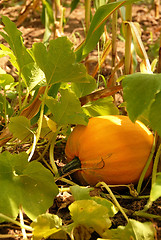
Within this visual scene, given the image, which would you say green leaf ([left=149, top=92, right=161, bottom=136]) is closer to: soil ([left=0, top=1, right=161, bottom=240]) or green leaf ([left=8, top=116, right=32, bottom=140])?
soil ([left=0, top=1, right=161, bottom=240])

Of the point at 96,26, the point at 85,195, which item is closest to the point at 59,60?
the point at 96,26

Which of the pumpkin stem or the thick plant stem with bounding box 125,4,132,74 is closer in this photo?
the pumpkin stem

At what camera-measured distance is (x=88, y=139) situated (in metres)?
1.21

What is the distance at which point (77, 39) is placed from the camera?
8.36 feet

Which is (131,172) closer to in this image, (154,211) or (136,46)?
(154,211)

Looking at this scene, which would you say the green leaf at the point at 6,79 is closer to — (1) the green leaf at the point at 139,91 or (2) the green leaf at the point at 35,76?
(2) the green leaf at the point at 35,76

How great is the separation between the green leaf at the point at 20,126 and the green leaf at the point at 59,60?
0.50 feet

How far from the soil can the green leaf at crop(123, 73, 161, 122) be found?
28 cm

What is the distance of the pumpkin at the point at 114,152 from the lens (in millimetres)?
1178

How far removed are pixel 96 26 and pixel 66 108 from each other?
32 cm

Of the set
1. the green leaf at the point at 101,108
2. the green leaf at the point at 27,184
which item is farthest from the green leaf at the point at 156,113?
the green leaf at the point at 101,108

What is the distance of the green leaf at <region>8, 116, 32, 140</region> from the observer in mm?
1123

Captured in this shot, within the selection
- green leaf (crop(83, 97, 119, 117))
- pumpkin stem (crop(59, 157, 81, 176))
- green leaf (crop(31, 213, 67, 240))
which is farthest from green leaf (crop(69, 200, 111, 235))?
green leaf (crop(83, 97, 119, 117))

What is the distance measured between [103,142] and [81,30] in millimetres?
1721
